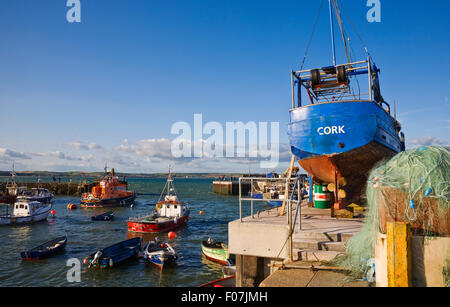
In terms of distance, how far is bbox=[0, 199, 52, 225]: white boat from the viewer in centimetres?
3512

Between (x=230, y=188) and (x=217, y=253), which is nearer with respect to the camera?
(x=217, y=253)

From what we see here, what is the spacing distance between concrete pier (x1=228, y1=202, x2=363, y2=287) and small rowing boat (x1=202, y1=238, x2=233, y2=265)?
11.1 meters

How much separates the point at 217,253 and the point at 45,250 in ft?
42.2


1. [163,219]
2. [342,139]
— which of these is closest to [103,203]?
[163,219]

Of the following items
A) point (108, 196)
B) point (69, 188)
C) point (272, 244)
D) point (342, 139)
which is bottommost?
point (69, 188)

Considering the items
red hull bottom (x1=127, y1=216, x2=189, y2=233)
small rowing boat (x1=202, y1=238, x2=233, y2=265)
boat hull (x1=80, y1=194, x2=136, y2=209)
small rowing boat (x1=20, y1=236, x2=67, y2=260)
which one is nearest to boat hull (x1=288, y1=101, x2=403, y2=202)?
small rowing boat (x1=202, y1=238, x2=233, y2=265)

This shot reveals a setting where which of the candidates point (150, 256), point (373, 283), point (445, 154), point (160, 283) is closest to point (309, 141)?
point (445, 154)

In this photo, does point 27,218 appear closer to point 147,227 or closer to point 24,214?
point 24,214

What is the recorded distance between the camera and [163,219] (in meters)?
31.4

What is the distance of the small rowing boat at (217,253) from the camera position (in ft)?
62.8

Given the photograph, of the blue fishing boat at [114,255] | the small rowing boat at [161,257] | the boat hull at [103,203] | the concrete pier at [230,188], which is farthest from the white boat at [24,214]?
the concrete pier at [230,188]

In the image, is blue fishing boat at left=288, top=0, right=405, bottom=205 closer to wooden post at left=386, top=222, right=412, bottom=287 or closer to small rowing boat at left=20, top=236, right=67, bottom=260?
wooden post at left=386, top=222, right=412, bottom=287

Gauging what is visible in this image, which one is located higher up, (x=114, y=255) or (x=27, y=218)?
(x=114, y=255)

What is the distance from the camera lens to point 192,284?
16812 mm
